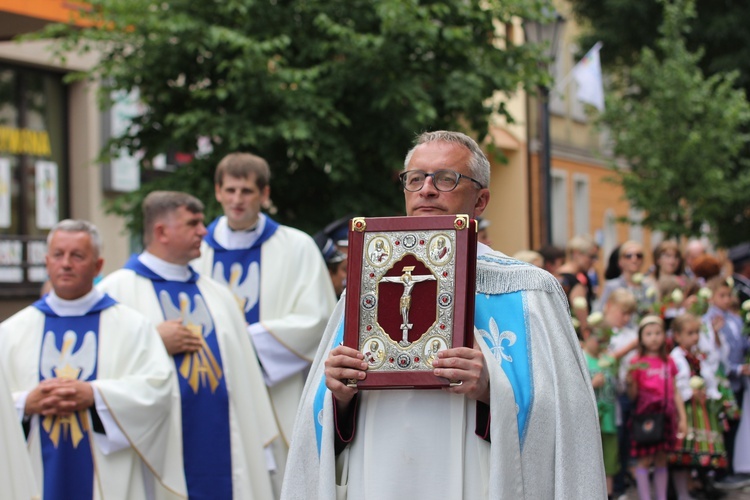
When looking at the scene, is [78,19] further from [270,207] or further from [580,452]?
[580,452]

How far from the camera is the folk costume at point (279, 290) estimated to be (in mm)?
7488

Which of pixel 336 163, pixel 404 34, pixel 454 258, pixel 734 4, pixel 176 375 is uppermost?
pixel 734 4

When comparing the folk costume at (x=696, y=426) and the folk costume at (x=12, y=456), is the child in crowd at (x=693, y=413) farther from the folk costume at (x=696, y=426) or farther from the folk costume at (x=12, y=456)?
the folk costume at (x=12, y=456)

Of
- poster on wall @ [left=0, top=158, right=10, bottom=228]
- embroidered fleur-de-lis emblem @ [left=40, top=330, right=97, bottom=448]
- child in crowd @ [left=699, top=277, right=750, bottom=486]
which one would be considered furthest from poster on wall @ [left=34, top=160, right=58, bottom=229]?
embroidered fleur-de-lis emblem @ [left=40, top=330, right=97, bottom=448]

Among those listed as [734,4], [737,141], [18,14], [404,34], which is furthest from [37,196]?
[734,4]

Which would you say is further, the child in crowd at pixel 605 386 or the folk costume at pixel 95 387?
the child in crowd at pixel 605 386

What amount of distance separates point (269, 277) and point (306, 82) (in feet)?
12.3

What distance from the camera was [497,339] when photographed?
3850mm

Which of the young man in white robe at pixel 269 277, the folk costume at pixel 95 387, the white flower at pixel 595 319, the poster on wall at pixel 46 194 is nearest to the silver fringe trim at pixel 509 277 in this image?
the folk costume at pixel 95 387

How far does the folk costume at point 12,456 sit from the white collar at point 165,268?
2.06 meters

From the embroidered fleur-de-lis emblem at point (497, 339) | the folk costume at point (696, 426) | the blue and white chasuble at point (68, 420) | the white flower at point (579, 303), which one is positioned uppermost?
the embroidered fleur-de-lis emblem at point (497, 339)

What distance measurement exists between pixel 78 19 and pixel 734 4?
15.5 m

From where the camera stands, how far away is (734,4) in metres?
24.2

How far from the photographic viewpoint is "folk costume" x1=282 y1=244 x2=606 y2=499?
3723 mm
